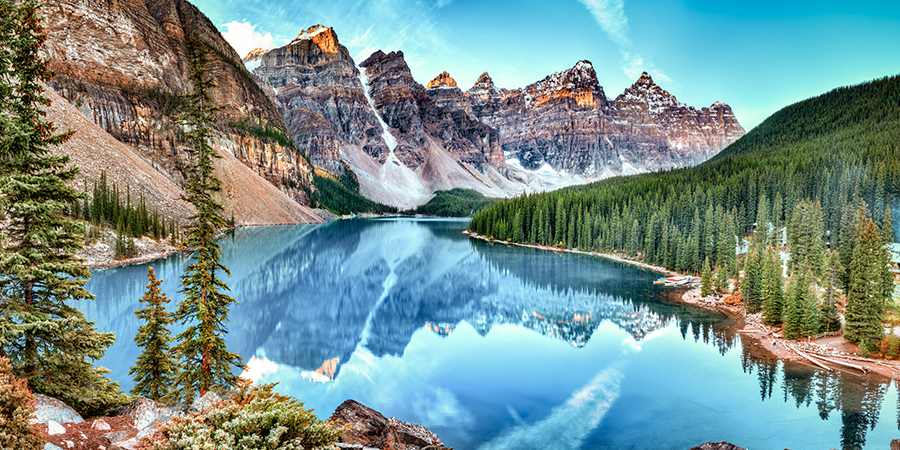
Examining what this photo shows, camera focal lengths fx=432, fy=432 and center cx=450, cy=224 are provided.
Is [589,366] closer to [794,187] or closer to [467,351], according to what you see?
[467,351]

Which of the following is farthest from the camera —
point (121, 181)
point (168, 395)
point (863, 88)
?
point (863, 88)

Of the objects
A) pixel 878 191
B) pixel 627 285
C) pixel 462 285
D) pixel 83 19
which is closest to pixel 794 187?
pixel 878 191

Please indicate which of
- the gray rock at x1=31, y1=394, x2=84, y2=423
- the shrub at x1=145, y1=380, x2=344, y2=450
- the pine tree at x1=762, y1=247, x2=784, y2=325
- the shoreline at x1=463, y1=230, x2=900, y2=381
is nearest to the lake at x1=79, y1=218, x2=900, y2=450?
the shoreline at x1=463, y1=230, x2=900, y2=381

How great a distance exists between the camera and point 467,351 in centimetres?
2627

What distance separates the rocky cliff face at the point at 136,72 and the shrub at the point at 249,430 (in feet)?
253

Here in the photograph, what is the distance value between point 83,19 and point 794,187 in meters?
142

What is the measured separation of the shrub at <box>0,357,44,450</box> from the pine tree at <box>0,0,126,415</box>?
10.2 feet

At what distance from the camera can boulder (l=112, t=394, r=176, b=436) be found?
849 cm

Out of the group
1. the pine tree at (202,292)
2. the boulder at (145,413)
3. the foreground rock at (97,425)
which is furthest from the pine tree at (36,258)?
the pine tree at (202,292)

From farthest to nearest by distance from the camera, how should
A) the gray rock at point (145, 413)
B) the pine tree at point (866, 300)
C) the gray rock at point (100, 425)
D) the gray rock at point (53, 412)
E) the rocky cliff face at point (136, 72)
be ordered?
1. the rocky cliff face at point (136, 72)
2. the pine tree at point (866, 300)
3. the gray rock at point (145, 413)
4. the gray rock at point (100, 425)
5. the gray rock at point (53, 412)

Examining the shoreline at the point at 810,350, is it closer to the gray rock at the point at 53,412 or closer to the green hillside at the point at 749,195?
the green hillside at the point at 749,195

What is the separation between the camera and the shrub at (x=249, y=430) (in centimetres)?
606

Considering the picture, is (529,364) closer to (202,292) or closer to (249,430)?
(202,292)

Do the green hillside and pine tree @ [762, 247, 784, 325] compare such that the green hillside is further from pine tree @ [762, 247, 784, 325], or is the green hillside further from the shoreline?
the shoreline
